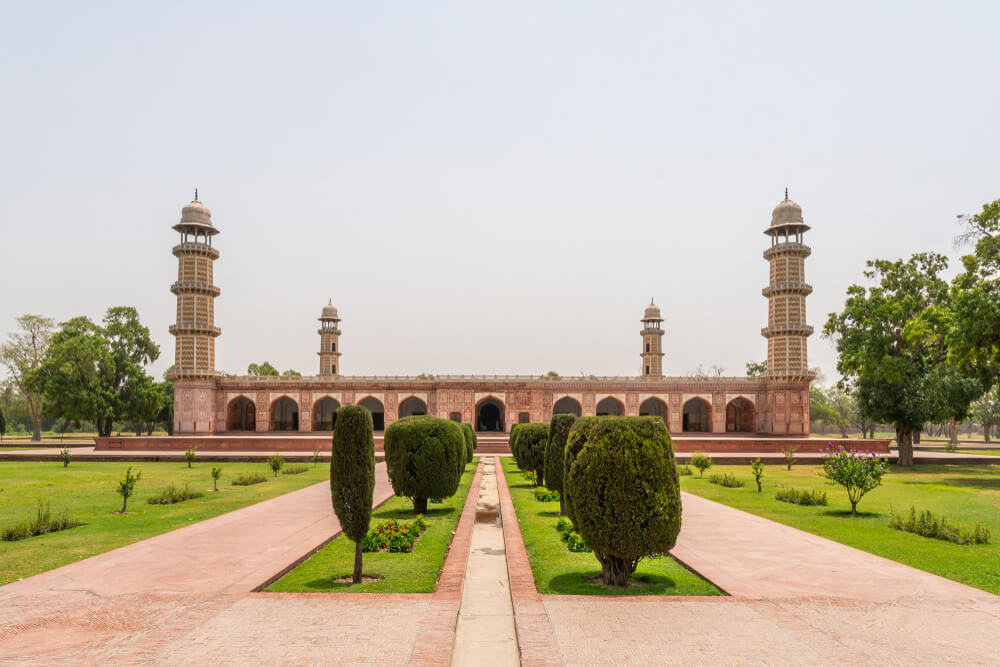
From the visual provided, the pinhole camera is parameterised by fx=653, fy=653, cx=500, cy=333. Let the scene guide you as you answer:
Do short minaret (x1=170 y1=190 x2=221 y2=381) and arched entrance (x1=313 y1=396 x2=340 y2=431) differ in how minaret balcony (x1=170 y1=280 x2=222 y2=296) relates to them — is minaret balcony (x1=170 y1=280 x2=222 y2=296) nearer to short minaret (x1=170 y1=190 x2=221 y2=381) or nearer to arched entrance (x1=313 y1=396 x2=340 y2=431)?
short minaret (x1=170 y1=190 x2=221 y2=381)

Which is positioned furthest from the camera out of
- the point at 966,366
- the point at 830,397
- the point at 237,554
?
the point at 830,397

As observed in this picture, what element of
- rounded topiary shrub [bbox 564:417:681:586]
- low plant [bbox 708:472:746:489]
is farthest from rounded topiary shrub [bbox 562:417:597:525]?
low plant [bbox 708:472:746:489]

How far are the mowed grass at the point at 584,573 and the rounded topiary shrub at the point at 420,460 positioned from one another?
228 cm

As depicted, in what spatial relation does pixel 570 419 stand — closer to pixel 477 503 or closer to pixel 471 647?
pixel 477 503

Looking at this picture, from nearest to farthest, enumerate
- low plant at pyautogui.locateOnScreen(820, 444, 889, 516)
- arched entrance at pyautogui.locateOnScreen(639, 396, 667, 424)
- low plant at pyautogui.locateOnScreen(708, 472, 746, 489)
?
Result: 1. low plant at pyautogui.locateOnScreen(820, 444, 889, 516)
2. low plant at pyautogui.locateOnScreen(708, 472, 746, 489)
3. arched entrance at pyautogui.locateOnScreen(639, 396, 667, 424)

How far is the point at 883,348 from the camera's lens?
28.8 meters

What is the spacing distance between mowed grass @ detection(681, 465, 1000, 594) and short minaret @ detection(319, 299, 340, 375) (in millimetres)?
39099

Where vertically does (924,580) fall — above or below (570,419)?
below

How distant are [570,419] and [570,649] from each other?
8.86 meters

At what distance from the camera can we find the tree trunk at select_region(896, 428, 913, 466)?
29.1 metres

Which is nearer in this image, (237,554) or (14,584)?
(14,584)

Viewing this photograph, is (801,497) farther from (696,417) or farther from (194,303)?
(194,303)

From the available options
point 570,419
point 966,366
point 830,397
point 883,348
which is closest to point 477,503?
point 570,419

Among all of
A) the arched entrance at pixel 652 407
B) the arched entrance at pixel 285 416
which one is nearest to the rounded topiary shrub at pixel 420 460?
the arched entrance at pixel 652 407
